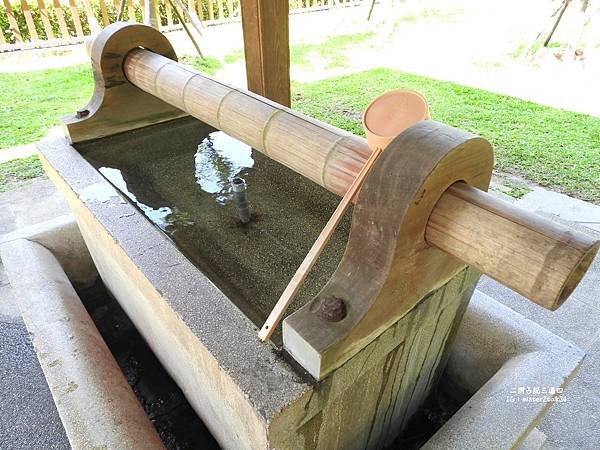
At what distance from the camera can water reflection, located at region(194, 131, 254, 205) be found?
2.13 meters

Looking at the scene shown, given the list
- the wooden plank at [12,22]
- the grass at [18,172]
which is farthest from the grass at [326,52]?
the grass at [18,172]

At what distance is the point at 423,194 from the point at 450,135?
0.51 feet

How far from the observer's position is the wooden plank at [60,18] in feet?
25.9

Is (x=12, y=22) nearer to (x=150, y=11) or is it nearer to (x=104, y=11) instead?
(x=104, y=11)

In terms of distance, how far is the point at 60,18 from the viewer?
7977mm

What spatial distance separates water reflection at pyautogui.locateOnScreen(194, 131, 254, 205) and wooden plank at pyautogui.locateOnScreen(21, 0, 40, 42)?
7.55 metres

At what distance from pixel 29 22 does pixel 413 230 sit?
372 inches

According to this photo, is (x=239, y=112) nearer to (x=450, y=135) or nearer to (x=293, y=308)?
(x=293, y=308)

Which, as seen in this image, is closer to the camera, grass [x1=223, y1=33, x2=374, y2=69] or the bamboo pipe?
the bamboo pipe

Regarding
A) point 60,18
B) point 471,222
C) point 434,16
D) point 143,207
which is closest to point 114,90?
point 143,207

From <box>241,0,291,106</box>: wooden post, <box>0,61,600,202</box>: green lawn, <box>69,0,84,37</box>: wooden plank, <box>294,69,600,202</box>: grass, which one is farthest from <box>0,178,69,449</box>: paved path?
<box>69,0,84,37</box>: wooden plank

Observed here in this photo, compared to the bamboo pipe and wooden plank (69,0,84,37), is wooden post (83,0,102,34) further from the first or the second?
the bamboo pipe

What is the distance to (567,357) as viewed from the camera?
1622 millimetres

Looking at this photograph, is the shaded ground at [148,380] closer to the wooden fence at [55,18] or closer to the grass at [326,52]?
the grass at [326,52]
